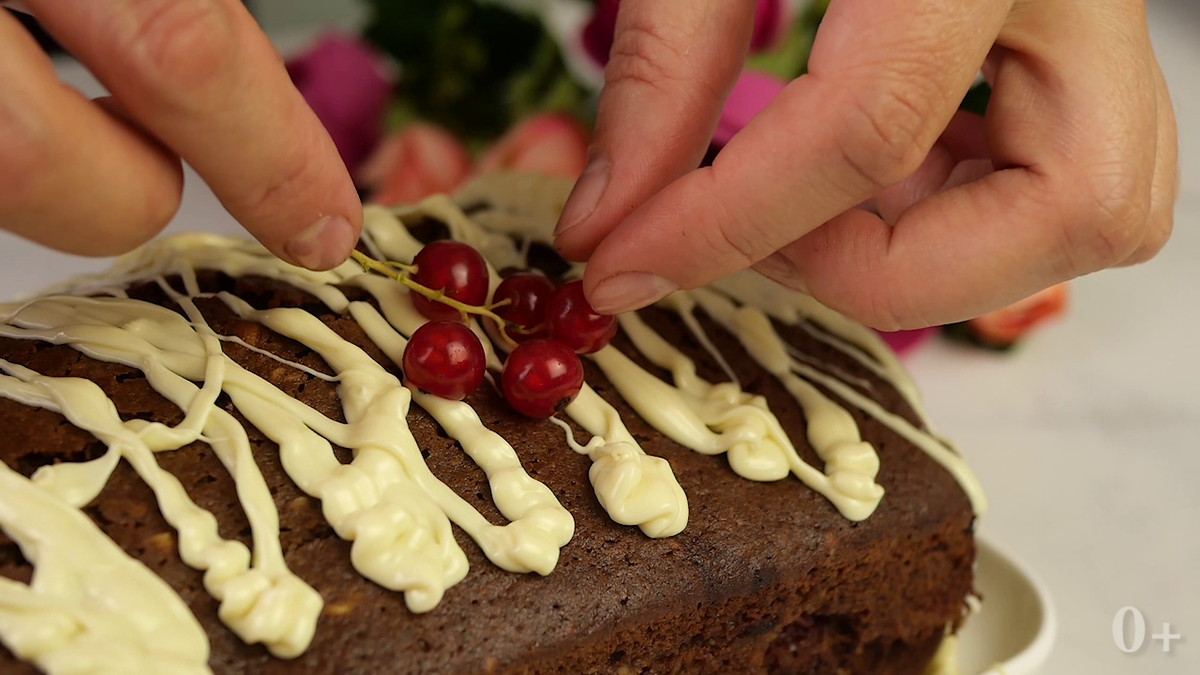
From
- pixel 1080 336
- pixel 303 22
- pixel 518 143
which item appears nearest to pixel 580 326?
pixel 518 143

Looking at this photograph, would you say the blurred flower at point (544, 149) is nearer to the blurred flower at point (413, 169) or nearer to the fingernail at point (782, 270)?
the blurred flower at point (413, 169)

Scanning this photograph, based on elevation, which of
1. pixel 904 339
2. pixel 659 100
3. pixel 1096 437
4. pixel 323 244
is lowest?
pixel 1096 437

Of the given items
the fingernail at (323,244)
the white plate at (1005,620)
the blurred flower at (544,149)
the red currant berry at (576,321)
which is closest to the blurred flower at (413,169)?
the blurred flower at (544,149)

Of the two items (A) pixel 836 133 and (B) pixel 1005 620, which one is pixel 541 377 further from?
(B) pixel 1005 620

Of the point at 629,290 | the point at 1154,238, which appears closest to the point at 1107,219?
the point at 1154,238

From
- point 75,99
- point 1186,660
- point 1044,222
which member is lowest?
point 1186,660

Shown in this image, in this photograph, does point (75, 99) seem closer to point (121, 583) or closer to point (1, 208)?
point (1, 208)

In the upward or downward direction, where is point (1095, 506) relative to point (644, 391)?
downward
